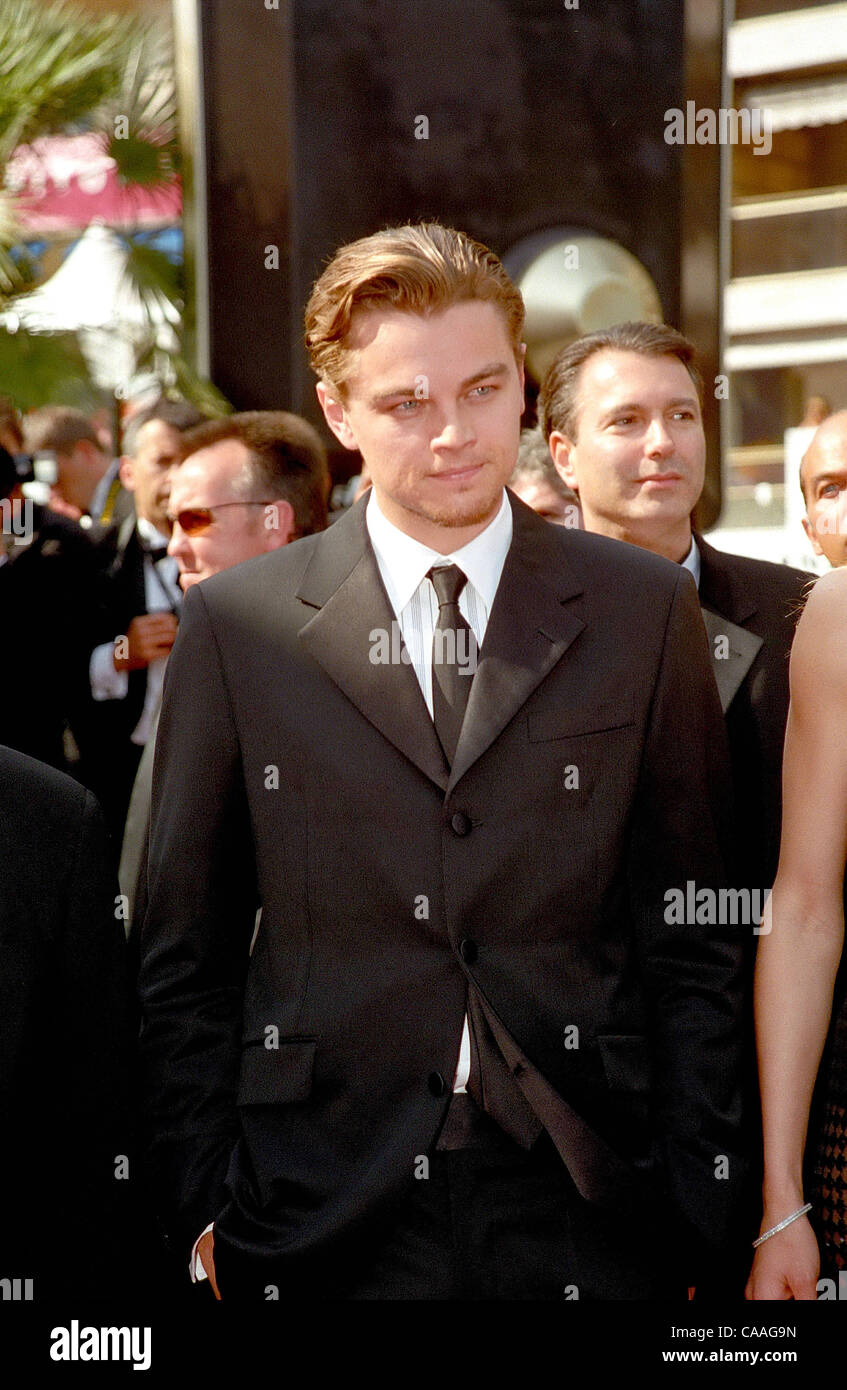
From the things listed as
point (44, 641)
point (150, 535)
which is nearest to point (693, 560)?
point (44, 641)

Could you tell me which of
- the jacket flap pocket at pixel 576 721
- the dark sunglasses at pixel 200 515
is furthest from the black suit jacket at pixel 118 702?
the jacket flap pocket at pixel 576 721

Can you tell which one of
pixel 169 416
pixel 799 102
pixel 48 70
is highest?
pixel 799 102

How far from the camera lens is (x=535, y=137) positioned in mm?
3617

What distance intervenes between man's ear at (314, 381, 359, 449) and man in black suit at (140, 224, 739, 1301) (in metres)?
0.05

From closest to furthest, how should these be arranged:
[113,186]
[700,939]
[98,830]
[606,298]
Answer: [98,830] → [700,939] → [606,298] → [113,186]

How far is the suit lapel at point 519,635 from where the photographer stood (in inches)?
86.0

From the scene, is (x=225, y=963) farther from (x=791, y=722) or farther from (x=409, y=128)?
(x=409, y=128)

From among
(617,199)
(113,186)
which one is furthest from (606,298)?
(113,186)

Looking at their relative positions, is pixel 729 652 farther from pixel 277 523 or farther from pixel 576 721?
pixel 277 523

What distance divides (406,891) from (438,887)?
0.04 m

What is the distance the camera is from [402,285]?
225 cm

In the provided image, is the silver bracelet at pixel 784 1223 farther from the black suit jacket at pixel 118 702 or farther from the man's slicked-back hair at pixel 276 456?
the black suit jacket at pixel 118 702

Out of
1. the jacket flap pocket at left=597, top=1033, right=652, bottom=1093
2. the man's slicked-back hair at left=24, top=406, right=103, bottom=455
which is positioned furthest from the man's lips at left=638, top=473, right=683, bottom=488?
the man's slicked-back hair at left=24, top=406, right=103, bottom=455

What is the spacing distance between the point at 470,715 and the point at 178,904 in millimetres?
472
